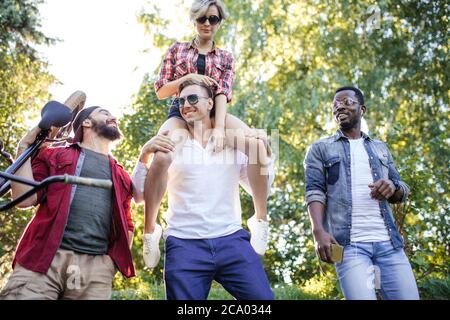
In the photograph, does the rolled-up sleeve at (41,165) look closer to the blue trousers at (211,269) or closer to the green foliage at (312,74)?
the blue trousers at (211,269)

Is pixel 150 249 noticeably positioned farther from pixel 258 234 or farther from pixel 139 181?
pixel 258 234

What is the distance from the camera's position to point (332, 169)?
12.3ft

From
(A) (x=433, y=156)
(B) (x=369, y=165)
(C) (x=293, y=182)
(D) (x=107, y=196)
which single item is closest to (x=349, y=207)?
(B) (x=369, y=165)

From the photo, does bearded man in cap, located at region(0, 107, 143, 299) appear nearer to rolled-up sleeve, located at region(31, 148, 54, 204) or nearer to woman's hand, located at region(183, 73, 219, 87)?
rolled-up sleeve, located at region(31, 148, 54, 204)

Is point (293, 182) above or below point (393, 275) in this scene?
above

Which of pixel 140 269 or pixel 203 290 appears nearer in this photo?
pixel 203 290

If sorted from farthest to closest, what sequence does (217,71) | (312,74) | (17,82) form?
(312,74)
(17,82)
(217,71)

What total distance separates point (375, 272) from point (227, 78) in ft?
4.95

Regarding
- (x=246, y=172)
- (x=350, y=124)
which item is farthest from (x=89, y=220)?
(x=350, y=124)

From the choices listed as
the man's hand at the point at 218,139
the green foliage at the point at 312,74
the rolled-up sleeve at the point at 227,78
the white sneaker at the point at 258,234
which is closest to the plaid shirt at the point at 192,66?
the rolled-up sleeve at the point at 227,78

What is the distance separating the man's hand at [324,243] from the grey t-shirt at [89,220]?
1.21 meters
